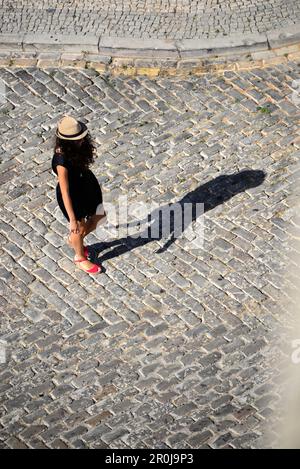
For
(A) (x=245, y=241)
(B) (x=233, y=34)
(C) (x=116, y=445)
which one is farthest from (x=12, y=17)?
(C) (x=116, y=445)

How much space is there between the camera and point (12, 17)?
11.1 m

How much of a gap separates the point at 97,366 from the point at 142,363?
0.42 meters

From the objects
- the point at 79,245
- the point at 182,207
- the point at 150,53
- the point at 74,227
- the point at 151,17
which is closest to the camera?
the point at 74,227

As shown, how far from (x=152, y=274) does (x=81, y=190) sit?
1.17 metres

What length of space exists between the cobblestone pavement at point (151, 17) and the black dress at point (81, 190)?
132 inches

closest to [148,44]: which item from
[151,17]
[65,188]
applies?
[151,17]

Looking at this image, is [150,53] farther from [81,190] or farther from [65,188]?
[65,188]

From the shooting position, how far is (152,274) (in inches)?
336

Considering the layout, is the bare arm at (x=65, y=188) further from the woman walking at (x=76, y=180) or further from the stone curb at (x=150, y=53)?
the stone curb at (x=150, y=53)

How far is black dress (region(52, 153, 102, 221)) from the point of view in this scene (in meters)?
7.88

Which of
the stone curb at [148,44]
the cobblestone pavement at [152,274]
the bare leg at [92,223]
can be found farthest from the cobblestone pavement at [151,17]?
the bare leg at [92,223]

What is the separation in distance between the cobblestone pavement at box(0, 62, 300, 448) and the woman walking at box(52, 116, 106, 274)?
1.65 ft

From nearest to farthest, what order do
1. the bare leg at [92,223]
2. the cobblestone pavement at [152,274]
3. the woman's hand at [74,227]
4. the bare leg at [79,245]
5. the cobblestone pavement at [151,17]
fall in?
the cobblestone pavement at [152,274]
the woman's hand at [74,227]
the bare leg at [79,245]
the bare leg at [92,223]
the cobblestone pavement at [151,17]

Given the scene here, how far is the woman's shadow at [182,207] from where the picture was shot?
880 centimetres
